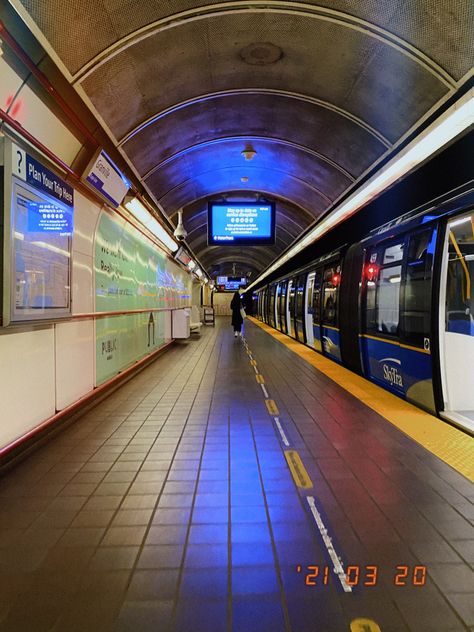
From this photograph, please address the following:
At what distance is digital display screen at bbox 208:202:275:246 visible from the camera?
35.8 feet

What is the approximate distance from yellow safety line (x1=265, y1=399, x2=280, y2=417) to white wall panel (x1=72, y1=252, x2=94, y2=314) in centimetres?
287

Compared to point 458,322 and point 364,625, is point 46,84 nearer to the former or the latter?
point 364,625

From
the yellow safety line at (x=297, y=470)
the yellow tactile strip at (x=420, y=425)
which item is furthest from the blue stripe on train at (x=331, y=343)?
the yellow safety line at (x=297, y=470)

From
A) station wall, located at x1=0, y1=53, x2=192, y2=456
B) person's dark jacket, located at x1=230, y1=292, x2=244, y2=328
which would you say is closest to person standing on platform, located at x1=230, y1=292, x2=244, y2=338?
person's dark jacket, located at x1=230, y1=292, x2=244, y2=328

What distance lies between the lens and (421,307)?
4.90 meters

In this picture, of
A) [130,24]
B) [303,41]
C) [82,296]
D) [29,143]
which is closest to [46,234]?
[29,143]

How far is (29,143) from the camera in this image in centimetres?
369

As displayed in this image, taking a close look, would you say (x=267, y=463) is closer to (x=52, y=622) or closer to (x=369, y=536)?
(x=369, y=536)

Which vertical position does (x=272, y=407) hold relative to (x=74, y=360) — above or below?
below

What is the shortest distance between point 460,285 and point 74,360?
478 cm

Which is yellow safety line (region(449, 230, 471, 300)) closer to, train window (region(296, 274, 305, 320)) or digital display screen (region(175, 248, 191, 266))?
train window (region(296, 274, 305, 320))

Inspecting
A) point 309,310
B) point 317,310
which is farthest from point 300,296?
point 317,310
